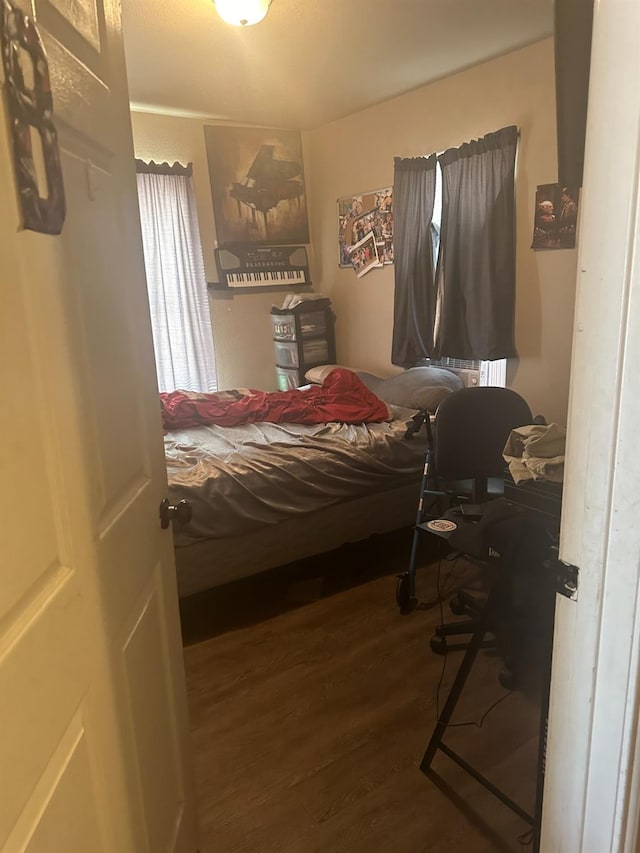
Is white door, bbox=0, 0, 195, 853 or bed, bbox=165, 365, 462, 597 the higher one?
white door, bbox=0, 0, 195, 853

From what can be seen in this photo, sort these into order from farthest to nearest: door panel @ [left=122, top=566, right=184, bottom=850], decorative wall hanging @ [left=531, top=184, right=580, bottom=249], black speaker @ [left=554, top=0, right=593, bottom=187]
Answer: decorative wall hanging @ [left=531, top=184, right=580, bottom=249]
door panel @ [left=122, top=566, right=184, bottom=850]
black speaker @ [left=554, top=0, right=593, bottom=187]

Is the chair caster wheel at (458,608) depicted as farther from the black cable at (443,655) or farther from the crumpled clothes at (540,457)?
the crumpled clothes at (540,457)

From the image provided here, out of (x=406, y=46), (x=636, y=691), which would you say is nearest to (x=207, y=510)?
(x=636, y=691)

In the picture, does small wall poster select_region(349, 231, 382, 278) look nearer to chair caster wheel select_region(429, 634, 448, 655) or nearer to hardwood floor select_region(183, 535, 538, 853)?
hardwood floor select_region(183, 535, 538, 853)

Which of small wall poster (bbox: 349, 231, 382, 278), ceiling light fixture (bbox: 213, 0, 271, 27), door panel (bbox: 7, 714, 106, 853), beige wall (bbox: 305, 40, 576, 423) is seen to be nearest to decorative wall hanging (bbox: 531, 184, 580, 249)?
beige wall (bbox: 305, 40, 576, 423)

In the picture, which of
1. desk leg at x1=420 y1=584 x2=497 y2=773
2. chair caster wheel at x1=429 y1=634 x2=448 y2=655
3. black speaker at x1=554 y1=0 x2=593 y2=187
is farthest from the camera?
chair caster wheel at x1=429 y1=634 x2=448 y2=655

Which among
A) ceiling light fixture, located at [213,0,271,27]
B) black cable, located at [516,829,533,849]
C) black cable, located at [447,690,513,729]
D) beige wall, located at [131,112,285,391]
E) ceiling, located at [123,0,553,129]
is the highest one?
ceiling, located at [123,0,553,129]

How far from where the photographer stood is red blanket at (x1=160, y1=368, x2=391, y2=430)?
3.28m

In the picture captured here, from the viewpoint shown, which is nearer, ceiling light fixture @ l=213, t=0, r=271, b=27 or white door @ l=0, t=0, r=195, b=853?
white door @ l=0, t=0, r=195, b=853

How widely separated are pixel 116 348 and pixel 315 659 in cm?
172

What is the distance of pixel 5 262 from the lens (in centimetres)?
64

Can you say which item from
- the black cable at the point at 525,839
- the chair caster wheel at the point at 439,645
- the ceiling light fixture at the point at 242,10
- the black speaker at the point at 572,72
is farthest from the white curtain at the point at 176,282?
the black speaker at the point at 572,72

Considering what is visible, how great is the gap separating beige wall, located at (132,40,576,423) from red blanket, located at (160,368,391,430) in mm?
887

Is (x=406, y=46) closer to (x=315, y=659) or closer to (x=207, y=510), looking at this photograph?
(x=207, y=510)
